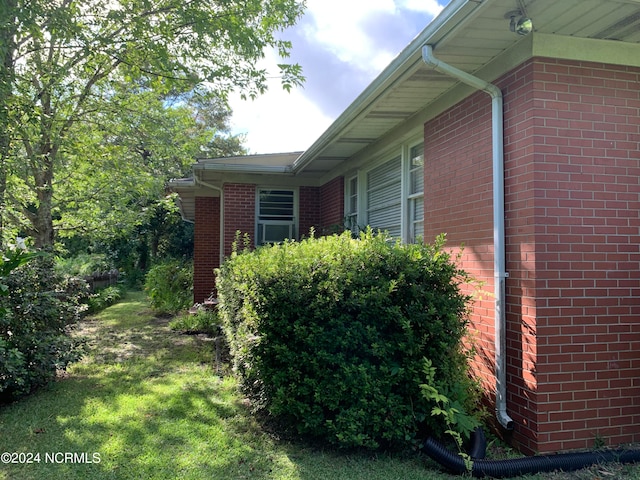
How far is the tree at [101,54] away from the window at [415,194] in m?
2.26

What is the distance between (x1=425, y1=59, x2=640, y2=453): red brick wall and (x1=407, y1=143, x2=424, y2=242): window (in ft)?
5.94

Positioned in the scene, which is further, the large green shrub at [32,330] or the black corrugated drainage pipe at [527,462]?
the large green shrub at [32,330]

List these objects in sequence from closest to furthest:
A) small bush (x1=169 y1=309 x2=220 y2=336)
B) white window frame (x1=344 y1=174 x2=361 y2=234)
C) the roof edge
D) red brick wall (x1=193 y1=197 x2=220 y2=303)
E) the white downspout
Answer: the roof edge → the white downspout → white window frame (x1=344 y1=174 x2=361 y2=234) → small bush (x1=169 y1=309 x2=220 y2=336) → red brick wall (x1=193 y1=197 x2=220 y2=303)

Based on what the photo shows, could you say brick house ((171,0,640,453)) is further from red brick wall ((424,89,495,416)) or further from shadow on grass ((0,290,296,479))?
shadow on grass ((0,290,296,479))

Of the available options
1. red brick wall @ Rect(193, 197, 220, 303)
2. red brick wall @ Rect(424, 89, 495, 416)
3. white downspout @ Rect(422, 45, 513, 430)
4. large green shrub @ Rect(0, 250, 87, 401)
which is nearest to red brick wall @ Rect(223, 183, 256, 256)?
red brick wall @ Rect(193, 197, 220, 303)

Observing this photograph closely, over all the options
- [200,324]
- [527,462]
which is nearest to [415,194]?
[527,462]

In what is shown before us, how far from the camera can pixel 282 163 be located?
876 cm

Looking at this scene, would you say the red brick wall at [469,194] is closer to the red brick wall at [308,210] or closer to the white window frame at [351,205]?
the white window frame at [351,205]

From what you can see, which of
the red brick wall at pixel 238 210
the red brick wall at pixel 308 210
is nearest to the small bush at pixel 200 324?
the red brick wall at pixel 238 210

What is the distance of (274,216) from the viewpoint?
9391 mm

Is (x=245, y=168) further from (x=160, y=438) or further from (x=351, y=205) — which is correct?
(x=160, y=438)

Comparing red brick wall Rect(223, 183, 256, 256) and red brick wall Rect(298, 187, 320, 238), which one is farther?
red brick wall Rect(298, 187, 320, 238)

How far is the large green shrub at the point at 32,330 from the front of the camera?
→ 172 inches

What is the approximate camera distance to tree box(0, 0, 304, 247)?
16.4ft
